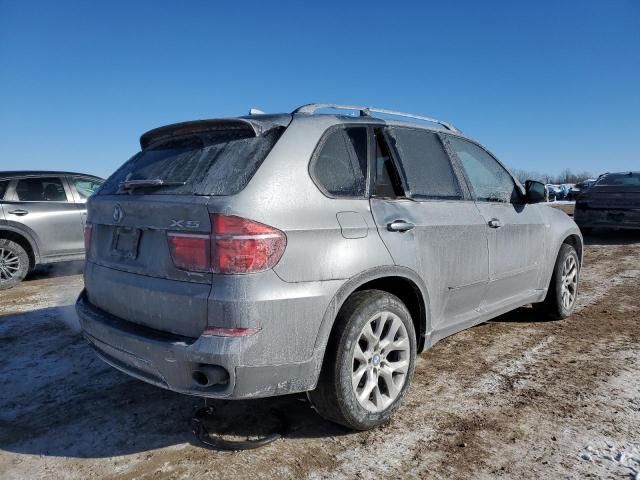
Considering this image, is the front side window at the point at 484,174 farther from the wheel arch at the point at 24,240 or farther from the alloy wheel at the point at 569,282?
the wheel arch at the point at 24,240

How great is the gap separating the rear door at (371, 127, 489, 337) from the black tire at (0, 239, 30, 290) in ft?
20.5

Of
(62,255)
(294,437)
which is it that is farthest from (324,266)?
(62,255)

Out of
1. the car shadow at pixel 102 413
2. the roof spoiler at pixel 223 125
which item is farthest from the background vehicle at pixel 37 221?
the roof spoiler at pixel 223 125

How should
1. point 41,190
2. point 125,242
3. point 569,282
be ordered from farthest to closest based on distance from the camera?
1. point 41,190
2. point 569,282
3. point 125,242

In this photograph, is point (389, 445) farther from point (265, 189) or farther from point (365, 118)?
point (365, 118)

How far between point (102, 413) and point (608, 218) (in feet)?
35.4

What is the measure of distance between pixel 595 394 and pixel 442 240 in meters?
1.44

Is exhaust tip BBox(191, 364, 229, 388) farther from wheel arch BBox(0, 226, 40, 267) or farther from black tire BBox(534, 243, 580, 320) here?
wheel arch BBox(0, 226, 40, 267)

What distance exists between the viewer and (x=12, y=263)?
701 cm

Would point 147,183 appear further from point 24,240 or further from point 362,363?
point 24,240

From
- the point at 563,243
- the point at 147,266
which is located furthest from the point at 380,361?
the point at 563,243

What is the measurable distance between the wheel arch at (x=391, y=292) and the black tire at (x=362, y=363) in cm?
6

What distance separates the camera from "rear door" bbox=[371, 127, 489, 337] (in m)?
2.93

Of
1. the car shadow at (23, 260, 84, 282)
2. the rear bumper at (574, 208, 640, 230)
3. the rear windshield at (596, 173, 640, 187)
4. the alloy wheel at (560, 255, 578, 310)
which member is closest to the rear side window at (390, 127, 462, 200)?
the alloy wheel at (560, 255, 578, 310)
